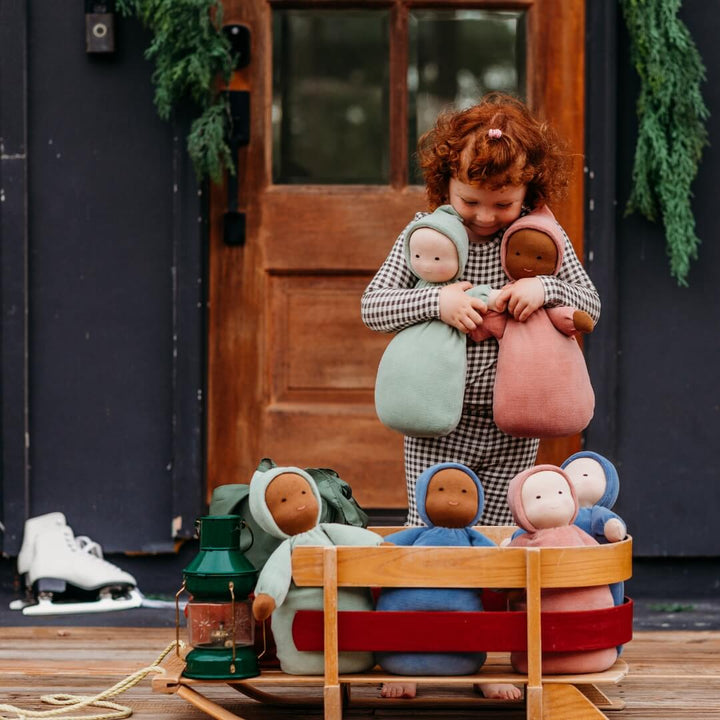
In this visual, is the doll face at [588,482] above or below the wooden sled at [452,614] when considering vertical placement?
above

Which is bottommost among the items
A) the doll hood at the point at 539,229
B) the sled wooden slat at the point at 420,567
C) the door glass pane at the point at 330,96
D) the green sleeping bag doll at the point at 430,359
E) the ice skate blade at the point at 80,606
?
the ice skate blade at the point at 80,606

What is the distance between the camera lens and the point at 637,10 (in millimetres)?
3326

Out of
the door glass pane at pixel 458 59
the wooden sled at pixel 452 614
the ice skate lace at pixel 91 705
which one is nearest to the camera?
the wooden sled at pixel 452 614

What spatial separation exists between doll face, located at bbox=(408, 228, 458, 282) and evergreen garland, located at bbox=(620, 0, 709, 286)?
121cm

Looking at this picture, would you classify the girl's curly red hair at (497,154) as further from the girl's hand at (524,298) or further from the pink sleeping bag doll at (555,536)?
the pink sleeping bag doll at (555,536)

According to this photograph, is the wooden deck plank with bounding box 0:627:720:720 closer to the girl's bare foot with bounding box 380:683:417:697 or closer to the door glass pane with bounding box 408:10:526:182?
the girl's bare foot with bounding box 380:683:417:697

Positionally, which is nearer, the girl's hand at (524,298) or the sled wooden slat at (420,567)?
the sled wooden slat at (420,567)

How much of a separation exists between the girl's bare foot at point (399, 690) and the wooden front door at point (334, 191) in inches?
45.7

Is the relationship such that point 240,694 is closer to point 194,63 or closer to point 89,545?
point 89,545

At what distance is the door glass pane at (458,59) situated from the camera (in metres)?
3.48

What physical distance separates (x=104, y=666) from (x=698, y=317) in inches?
76.2

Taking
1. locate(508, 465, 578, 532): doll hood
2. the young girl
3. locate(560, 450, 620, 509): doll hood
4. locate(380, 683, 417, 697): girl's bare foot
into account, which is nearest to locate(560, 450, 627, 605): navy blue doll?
locate(560, 450, 620, 509): doll hood

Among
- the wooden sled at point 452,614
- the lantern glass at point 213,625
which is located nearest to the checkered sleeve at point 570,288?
the wooden sled at point 452,614

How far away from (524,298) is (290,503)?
2.06 ft
